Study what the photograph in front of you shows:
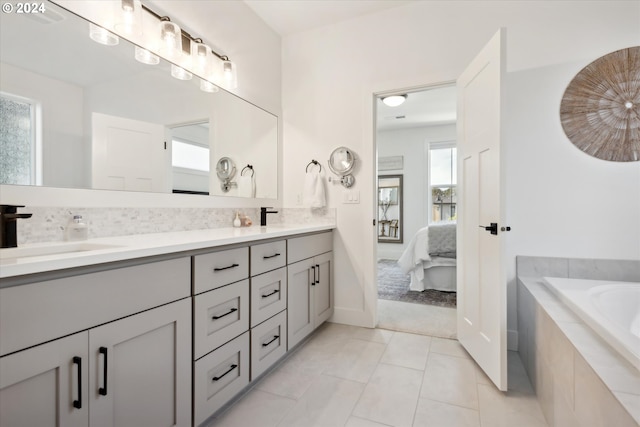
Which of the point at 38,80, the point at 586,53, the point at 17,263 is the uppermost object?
the point at 586,53

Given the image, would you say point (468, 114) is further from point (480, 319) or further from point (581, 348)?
point (581, 348)

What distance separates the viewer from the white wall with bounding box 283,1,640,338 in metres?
2.03

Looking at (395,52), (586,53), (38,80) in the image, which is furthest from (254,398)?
(586,53)

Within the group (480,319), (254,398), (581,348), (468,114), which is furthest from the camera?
(468,114)

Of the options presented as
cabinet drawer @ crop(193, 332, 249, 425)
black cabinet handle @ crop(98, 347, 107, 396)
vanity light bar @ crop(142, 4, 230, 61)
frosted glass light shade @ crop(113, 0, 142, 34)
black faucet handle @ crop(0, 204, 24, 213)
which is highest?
vanity light bar @ crop(142, 4, 230, 61)

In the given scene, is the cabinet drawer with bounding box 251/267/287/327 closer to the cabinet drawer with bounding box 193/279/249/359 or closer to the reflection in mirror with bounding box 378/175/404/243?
the cabinet drawer with bounding box 193/279/249/359

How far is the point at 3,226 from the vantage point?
1131mm

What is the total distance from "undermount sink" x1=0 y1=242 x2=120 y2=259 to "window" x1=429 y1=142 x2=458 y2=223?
539 cm

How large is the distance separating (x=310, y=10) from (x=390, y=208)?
427cm

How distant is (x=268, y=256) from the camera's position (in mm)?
1817

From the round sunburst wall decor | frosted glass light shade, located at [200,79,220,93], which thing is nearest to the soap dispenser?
frosted glass light shade, located at [200,79,220,93]

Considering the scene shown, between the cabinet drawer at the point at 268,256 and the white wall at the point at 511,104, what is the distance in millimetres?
886

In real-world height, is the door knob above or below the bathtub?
above

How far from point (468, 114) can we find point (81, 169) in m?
2.29
